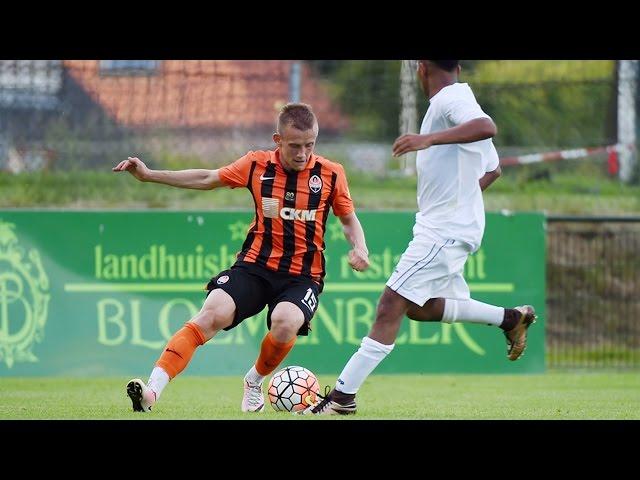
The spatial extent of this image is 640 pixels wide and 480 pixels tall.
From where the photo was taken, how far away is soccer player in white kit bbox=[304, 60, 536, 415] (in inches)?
310

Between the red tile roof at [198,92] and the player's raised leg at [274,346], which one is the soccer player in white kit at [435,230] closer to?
the player's raised leg at [274,346]

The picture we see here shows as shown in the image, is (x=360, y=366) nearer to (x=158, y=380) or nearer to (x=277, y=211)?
(x=277, y=211)

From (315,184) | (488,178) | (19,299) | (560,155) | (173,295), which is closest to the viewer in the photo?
(315,184)

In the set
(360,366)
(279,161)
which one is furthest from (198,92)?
(360,366)

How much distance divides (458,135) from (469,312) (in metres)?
1.38

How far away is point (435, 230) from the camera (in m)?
8.01

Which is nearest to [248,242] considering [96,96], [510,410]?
[510,410]

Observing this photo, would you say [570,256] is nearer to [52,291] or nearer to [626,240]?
[626,240]

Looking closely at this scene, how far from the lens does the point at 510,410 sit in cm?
848

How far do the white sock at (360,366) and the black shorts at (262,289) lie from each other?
15.8 inches

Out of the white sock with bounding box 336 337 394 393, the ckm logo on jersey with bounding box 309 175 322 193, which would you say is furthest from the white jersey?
the white sock with bounding box 336 337 394 393

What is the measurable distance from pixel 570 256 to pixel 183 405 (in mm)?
7139

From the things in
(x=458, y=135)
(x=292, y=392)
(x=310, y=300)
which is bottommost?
(x=292, y=392)

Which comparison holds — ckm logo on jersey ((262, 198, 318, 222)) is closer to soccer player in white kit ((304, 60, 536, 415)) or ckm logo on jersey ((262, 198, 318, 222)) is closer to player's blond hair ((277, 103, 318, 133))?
player's blond hair ((277, 103, 318, 133))
